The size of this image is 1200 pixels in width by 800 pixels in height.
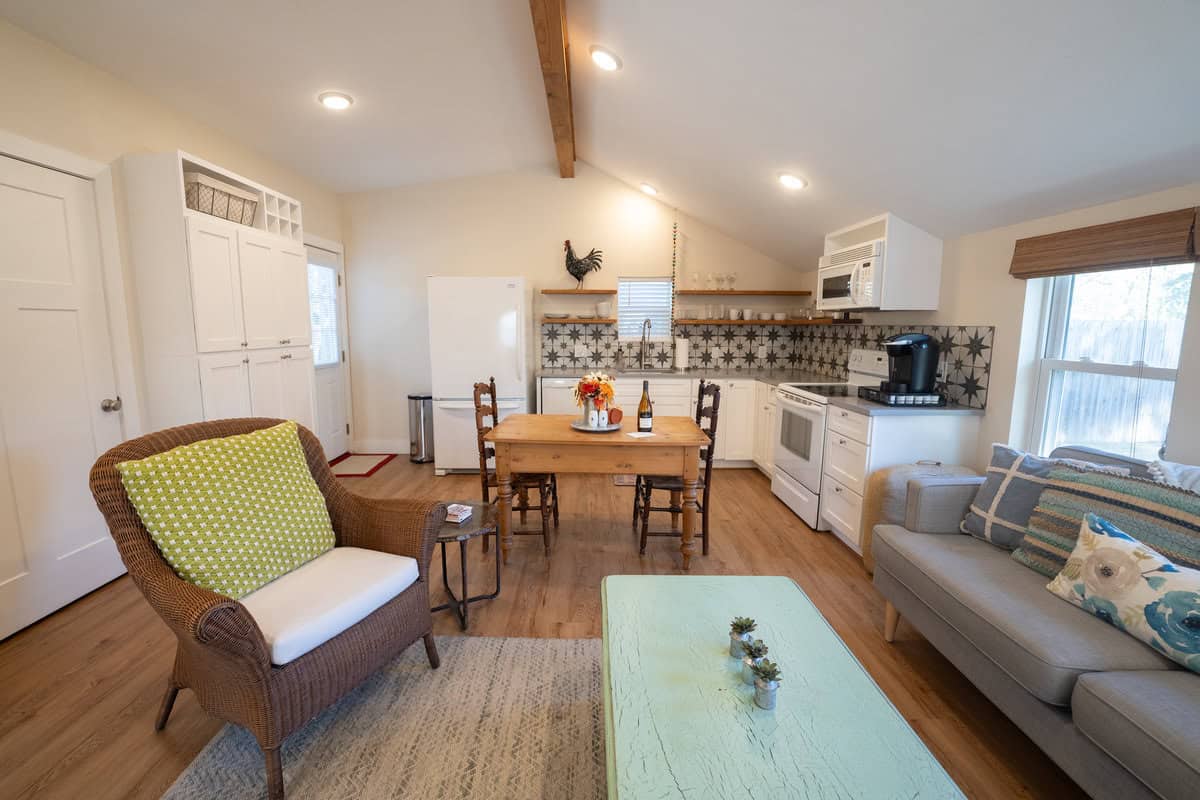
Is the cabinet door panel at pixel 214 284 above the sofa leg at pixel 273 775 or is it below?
above

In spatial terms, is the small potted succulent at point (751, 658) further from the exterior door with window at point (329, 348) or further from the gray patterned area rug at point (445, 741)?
the exterior door with window at point (329, 348)

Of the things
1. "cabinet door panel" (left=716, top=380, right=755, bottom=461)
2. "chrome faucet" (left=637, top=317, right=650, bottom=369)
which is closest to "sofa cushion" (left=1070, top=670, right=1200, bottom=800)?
"cabinet door panel" (left=716, top=380, right=755, bottom=461)

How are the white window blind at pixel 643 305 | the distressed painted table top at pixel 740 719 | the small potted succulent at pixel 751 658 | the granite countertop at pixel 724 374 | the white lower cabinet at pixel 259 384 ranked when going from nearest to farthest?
the distressed painted table top at pixel 740 719
the small potted succulent at pixel 751 658
the white lower cabinet at pixel 259 384
the granite countertop at pixel 724 374
the white window blind at pixel 643 305

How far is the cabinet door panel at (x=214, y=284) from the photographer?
8.60 feet

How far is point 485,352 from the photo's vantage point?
428cm

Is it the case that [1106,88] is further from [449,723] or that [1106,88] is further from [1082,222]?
[449,723]

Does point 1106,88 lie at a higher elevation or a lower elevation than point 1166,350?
higher

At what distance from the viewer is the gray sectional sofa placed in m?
1.14

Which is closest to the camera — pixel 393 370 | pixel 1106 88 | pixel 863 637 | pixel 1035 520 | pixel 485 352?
pixel 1106 88

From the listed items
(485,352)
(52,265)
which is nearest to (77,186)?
(52,265)

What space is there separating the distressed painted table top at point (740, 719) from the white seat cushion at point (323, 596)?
748mm

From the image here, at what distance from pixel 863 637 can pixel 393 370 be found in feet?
14.6

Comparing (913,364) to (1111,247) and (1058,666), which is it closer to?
(1111,247)

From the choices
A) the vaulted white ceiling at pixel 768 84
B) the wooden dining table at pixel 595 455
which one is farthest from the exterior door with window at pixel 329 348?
the wooden dining table at pixel 595 455
